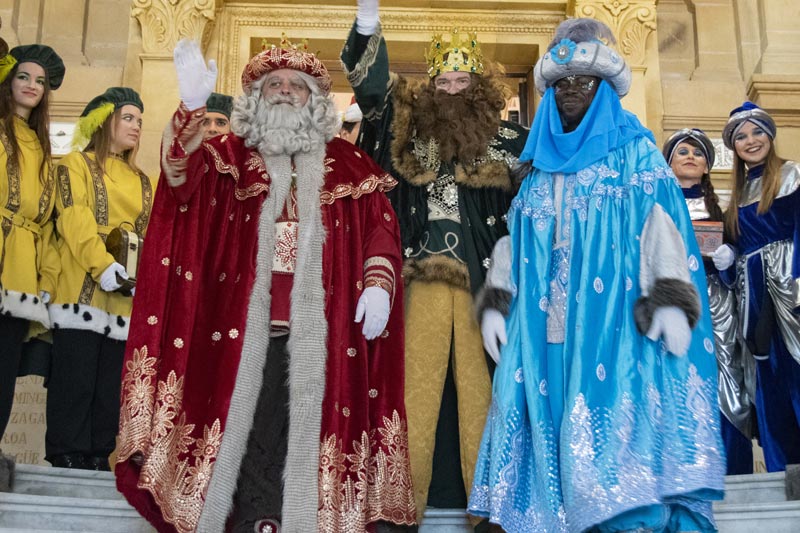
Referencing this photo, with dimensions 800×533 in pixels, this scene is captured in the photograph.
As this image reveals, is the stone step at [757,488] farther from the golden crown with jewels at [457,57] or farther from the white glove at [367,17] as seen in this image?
the white glove at [367,17]

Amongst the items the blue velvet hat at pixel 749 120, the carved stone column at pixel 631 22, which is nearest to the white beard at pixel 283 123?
the blue velvet hat at pixel 749 120

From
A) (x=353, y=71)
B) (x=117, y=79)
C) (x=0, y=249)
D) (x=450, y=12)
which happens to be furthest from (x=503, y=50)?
(x=0, y=249)

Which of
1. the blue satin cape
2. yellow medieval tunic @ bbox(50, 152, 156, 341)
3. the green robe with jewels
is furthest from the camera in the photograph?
yellow medieval tunic @ bbox(50, 152, 156, 341)

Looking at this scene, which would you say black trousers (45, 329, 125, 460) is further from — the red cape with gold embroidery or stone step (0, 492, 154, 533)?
the red cape with gold embroidery

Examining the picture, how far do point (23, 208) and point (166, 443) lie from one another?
180cm

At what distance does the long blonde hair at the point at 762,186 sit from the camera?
17.8 ft

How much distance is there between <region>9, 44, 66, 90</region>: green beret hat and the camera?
17.8ft

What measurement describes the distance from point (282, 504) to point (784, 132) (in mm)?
5261

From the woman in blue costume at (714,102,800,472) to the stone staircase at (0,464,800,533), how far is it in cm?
63

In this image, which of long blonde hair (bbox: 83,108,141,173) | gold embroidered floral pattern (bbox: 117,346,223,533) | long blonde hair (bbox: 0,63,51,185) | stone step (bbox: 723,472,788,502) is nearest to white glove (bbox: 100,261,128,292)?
long blonde hair (bbox: 0,63,51,185)

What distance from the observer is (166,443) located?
377cm

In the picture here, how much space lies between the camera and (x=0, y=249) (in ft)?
15.7

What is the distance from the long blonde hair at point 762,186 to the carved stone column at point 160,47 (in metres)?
3.59

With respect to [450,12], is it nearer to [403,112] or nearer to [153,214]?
[403,112]
